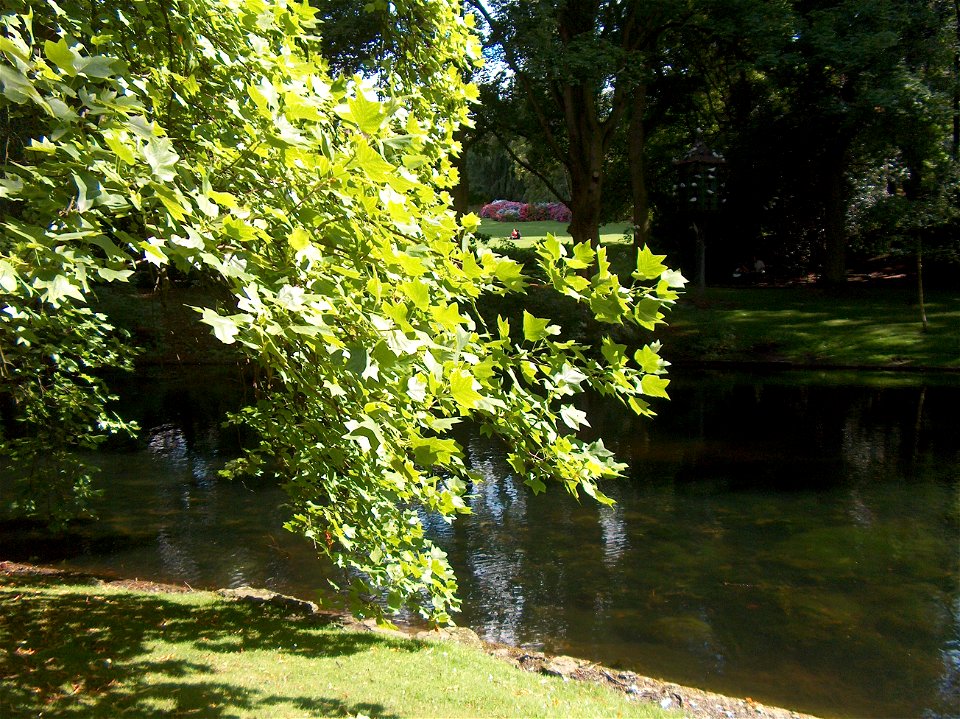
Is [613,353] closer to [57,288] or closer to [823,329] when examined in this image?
Answer: [57,288]

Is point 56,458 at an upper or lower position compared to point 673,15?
lower

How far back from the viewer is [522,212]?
5897 centimetres

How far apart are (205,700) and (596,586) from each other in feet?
17.2

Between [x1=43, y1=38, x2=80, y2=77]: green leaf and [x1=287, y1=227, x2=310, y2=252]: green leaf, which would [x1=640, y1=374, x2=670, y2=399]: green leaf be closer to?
[x1=287, y1=227, x2=310, y2=252]: green leaf

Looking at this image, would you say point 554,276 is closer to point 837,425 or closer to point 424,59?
point 424,59

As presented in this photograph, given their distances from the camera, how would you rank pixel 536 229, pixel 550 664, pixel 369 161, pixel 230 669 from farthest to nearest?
pixel 536 229, pixel 550 664, pixel 230 669, pixel 369 161

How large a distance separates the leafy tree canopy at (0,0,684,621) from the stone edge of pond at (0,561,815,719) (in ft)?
9.14

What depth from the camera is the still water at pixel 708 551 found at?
26.1ft

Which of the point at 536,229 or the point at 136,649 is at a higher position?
the point at 536,229

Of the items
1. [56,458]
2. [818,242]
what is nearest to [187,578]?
[56,458]

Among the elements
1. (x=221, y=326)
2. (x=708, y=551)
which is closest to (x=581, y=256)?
(x=221, y=326)

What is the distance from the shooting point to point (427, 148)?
5.59 m

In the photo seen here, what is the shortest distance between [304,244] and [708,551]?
886cm

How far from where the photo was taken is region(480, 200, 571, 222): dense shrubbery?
59.0 meters
